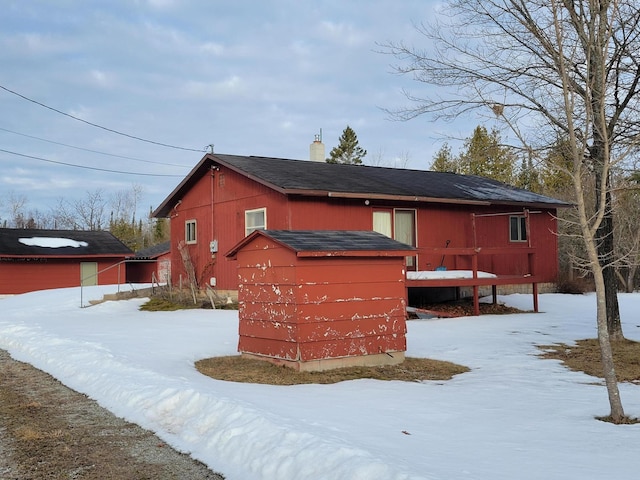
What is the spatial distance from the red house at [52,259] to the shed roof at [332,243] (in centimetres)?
2106

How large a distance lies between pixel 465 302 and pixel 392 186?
4.20m

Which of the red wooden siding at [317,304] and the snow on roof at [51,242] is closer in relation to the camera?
the red wooden siding at [317,304]

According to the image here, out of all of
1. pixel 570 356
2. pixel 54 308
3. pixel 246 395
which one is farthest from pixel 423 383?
pixel 54 308

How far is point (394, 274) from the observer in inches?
372

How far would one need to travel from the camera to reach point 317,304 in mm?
8602

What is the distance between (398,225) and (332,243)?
1004 cm

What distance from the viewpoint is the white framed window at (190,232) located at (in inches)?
855

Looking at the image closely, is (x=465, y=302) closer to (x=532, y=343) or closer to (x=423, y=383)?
(x=532, y=343)

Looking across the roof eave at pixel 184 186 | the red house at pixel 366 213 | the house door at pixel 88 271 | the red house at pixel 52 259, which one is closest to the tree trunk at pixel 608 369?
the red house at pixel 366 213

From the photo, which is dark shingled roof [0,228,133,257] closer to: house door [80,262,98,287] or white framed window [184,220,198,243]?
house door [80,262,98,287]

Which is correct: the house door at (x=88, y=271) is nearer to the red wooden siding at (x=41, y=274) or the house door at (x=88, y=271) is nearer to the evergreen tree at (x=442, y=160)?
the red wooden siding at (x=41, y=274)

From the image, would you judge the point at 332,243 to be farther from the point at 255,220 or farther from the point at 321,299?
the point at 255,220

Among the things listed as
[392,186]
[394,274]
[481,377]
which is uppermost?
[392,186]

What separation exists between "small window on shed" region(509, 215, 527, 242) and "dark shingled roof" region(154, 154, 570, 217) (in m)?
0.80
